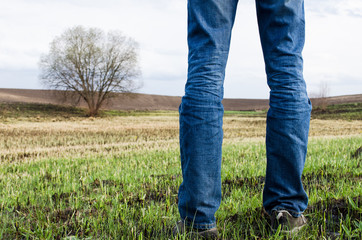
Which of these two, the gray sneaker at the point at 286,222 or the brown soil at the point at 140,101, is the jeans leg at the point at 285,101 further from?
the brown soil at the point at 140,101

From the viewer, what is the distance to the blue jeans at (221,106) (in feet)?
5.62

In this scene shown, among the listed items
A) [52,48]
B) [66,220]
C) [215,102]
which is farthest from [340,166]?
[52,48]

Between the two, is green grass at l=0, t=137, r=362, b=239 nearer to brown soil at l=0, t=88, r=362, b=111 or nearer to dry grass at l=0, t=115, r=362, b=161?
dry grass at l=0, t=115, r=362, b=161

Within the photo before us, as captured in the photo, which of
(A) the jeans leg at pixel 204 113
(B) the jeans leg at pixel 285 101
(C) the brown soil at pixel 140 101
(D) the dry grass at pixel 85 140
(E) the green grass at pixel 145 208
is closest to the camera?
(A) the jeans leg at pixel 204 113

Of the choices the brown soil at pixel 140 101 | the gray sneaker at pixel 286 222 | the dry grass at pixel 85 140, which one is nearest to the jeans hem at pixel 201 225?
the gray sneaker at pixel 286 222

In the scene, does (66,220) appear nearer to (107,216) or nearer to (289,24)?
(107,216)

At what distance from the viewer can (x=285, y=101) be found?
182 cm

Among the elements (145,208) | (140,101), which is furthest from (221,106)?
(140,101)

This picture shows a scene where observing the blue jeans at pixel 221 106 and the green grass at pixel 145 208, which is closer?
the blue jeans at pixel 221 106

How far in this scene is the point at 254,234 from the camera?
184 centimetres

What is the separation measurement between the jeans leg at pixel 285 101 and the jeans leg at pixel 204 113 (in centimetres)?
27

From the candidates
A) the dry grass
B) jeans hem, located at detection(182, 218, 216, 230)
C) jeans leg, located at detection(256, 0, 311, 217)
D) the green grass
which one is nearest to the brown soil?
the dry grass

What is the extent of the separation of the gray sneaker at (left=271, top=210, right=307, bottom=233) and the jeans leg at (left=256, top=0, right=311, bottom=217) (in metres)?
0.04

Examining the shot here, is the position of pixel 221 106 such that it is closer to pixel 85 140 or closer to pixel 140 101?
pixel 85 140
